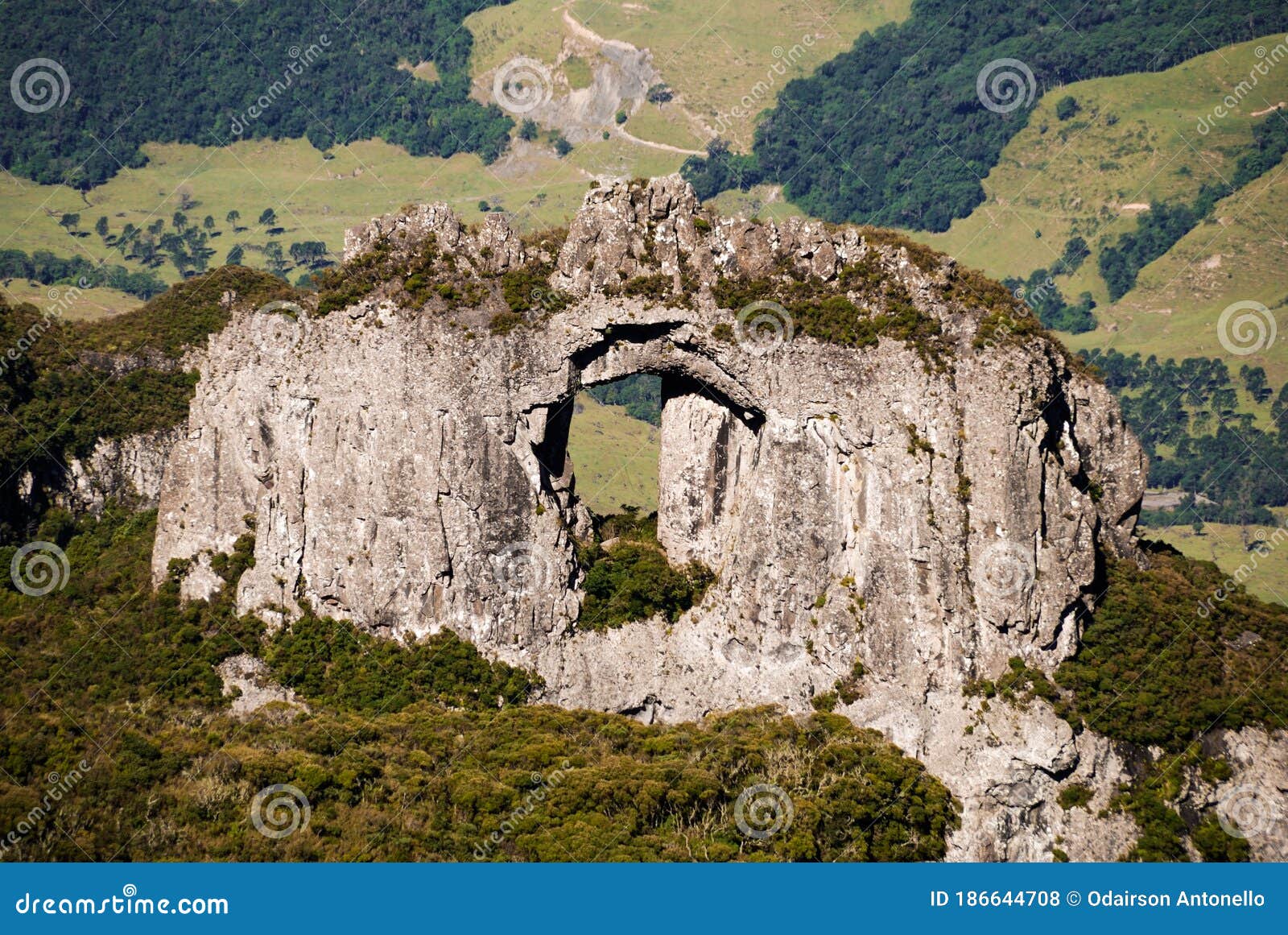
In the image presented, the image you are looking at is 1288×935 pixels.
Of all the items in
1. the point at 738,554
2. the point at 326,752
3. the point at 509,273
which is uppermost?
the point at 509,273

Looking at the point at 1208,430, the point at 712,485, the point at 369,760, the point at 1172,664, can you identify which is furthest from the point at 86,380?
the point at 1208,430

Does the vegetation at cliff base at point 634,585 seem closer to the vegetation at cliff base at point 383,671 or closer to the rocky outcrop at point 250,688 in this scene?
the vegetation at cliff base at point 383,671

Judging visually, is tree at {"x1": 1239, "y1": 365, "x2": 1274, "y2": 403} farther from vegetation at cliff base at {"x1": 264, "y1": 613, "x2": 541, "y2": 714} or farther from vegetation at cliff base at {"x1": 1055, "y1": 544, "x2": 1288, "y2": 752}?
vegetation at cliff base at {"x1": 264, "y1": 613, "x2": 541, "y2": 714}

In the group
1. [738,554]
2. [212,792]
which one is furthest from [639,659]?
[212,792]

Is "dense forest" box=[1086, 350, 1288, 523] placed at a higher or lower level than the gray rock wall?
higher

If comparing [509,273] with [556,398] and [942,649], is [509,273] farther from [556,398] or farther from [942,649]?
[942,649]

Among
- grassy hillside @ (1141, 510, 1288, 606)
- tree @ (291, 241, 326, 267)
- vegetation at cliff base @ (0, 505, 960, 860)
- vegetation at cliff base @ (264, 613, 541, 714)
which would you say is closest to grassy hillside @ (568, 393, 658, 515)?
grassy hillside @ (1141, 510, 1288, 606)

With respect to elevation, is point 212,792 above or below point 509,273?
below
